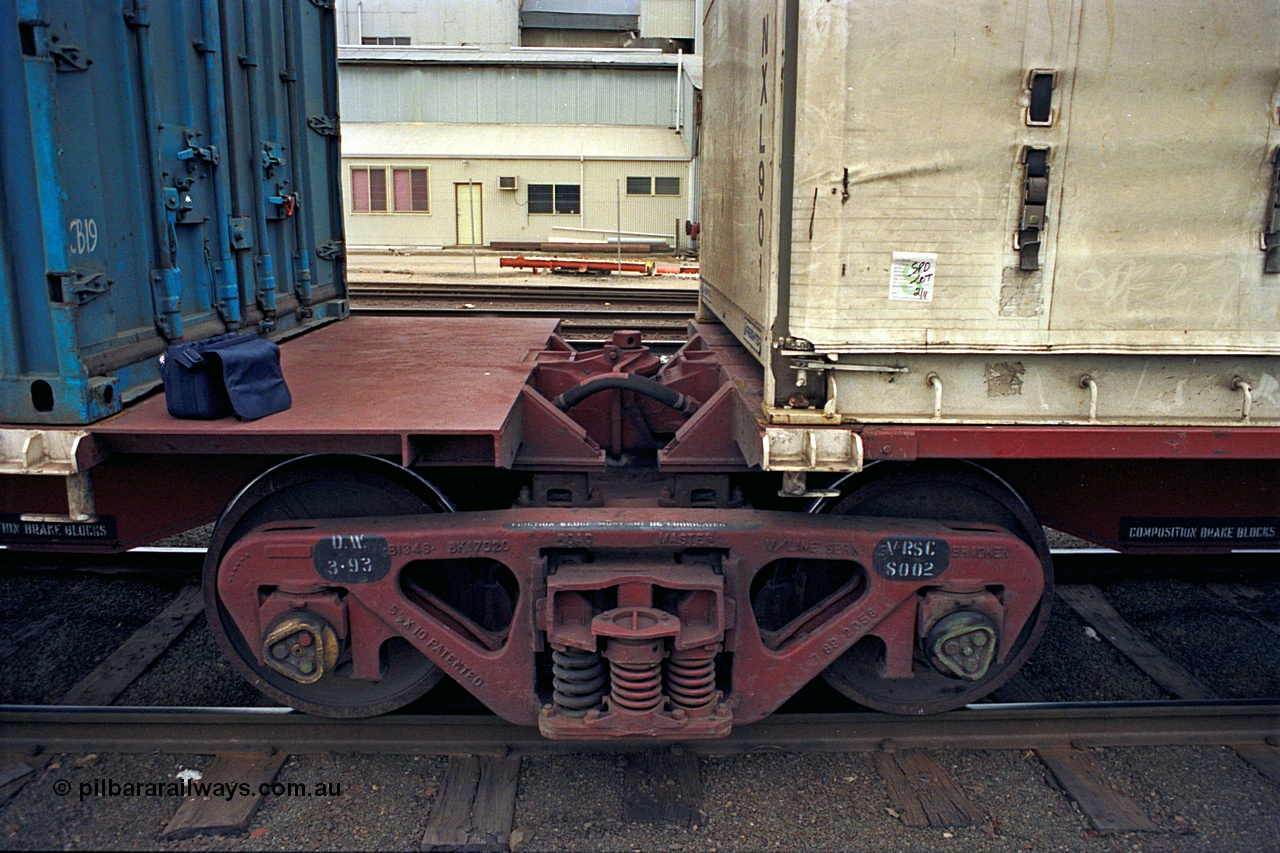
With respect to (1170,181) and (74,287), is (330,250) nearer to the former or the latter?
(74,287)

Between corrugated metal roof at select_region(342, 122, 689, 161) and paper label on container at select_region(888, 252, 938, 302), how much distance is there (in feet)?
90.1

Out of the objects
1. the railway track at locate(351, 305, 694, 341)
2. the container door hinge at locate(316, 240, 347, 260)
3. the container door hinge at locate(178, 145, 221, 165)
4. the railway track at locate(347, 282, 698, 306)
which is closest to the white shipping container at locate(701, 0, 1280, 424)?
the container door hinge at locate(178, 145, 221, 165)

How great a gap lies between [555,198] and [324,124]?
80.9 ft

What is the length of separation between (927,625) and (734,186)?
7.74ft

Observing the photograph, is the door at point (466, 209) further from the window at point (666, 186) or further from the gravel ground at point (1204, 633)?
the gravel ground at point (1204, 633)

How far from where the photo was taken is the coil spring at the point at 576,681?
12.0ft

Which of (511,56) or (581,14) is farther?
(581,14)

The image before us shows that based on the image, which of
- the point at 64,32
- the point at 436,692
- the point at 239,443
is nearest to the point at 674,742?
the point at 436,692

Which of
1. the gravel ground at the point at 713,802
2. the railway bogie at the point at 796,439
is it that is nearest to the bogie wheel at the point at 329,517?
the railway bogie at the point at 796,439

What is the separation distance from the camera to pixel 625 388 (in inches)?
178

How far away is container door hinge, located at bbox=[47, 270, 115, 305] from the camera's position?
3.43m

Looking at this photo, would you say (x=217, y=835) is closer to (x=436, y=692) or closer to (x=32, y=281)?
(x=436, y=692)

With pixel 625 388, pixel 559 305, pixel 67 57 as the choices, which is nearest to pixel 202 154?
pixel 67 57

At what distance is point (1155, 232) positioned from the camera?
11.1 feet
